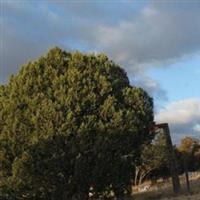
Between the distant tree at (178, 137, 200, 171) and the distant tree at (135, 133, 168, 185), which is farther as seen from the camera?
the distant tree at (178, 137, 200, 171)

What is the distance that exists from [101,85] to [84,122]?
225cm

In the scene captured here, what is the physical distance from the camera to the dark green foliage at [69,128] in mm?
29062

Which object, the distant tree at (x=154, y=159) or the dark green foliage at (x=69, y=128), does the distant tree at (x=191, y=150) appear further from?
the dark green foliage at (x=69, y=128)

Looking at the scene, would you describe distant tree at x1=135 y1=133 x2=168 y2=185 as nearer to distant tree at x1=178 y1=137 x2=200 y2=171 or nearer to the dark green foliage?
distant tree at x1=178 y1=137 x2=200 y2=171

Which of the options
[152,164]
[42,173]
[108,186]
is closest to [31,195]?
[42,173]

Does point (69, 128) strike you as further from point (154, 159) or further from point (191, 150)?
point (191, 150)

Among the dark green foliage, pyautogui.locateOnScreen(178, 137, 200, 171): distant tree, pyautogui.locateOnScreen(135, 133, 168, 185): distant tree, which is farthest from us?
pyautogui.locateOnScreen(178, 137, 200, 171): distant tree

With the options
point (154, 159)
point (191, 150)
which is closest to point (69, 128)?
point (154, 159)

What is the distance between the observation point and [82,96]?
30.0m

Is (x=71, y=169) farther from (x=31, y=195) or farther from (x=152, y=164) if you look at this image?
(x=152, y=164)

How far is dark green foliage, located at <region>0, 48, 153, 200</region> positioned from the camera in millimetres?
29062

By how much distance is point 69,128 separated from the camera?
28953mm

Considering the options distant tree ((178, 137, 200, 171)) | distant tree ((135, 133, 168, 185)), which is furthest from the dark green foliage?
distant tree ((178, 137, 200, 171))

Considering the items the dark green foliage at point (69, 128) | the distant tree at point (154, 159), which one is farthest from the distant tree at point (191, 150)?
the dark green foliage at point (69, 128)
